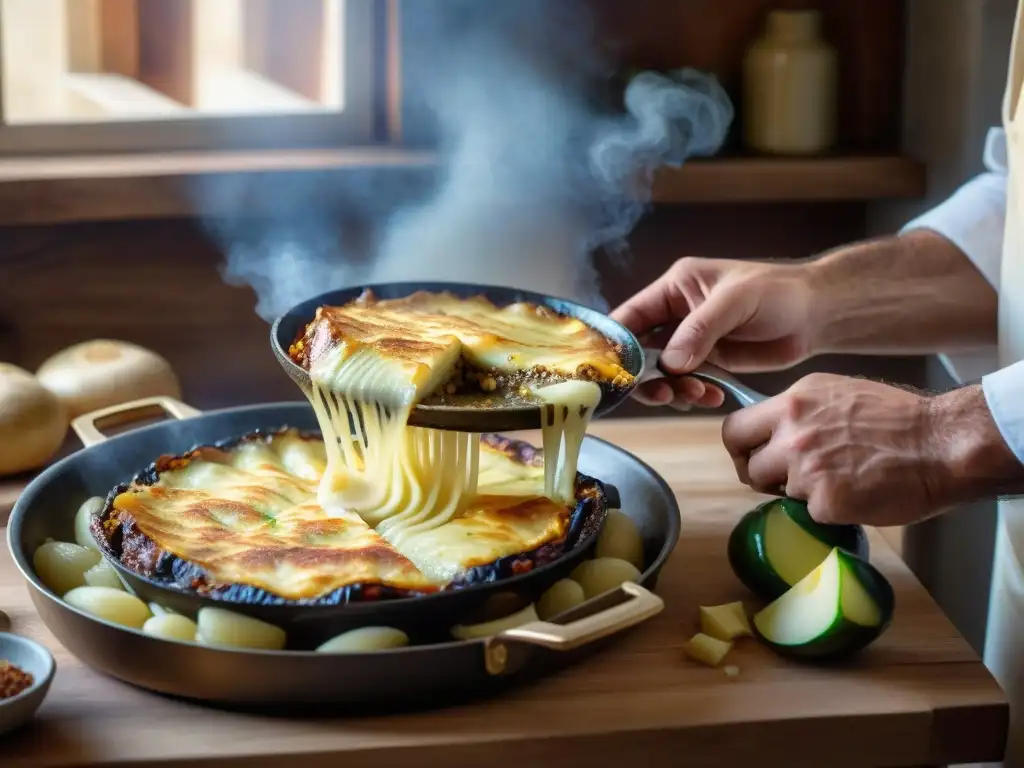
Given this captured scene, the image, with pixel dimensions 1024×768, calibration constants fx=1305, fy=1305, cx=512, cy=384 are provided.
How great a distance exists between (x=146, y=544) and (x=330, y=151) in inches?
54.3

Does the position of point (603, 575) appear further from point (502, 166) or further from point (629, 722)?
point (502, 166)

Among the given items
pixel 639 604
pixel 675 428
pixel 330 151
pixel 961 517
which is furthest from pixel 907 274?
pixel 330 151

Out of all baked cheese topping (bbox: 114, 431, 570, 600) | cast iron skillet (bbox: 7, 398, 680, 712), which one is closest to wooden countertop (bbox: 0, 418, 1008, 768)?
cast iron skillet (bbox: 7, 398, 680, 712)

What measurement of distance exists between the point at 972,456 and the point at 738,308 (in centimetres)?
45

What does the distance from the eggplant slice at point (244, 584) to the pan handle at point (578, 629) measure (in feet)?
0.26

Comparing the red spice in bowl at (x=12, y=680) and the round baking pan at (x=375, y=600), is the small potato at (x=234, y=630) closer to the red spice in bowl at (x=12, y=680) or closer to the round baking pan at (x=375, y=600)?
the round baking pan at (x=375, y=600)

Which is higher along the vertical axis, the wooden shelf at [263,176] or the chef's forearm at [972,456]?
the wooden shelf at [263,176]

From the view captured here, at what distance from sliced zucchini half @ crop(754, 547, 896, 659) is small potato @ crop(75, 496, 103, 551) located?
75 centimetres

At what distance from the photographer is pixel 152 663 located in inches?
46.7

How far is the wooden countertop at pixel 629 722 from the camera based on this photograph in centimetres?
116

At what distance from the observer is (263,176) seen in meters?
2.36

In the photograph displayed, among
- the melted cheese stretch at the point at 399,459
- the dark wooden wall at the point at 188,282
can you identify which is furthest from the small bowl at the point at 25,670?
the dark wooden wall at the point at 188,282

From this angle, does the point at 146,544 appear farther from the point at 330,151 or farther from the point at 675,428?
the point at 330,151

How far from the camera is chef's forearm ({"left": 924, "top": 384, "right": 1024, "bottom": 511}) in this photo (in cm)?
133
